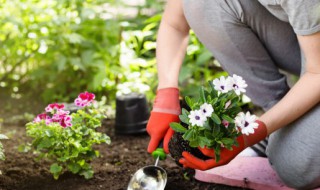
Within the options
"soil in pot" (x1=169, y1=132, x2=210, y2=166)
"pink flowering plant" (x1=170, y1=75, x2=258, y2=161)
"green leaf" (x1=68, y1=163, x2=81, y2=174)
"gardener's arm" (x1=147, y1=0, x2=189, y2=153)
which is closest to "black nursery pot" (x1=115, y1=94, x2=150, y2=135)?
"gardener's arm" (x1=147, y1=0, x2=189, y2=153)

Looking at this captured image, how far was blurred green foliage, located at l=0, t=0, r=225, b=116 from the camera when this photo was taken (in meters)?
3.22

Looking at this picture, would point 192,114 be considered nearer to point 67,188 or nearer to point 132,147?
point 67,188

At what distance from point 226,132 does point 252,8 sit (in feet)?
1.85

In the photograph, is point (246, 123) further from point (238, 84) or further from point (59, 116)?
Result: point (59, 116)

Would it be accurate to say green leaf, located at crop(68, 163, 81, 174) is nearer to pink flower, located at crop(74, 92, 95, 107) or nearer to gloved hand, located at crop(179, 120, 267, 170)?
pink flower, located at crop(74, 92, 95, 107)

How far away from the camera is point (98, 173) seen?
7.37ft

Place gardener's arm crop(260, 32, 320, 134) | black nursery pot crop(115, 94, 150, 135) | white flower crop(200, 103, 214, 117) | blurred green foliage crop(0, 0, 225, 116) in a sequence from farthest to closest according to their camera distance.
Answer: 1. blurred green foliage crop(0, 0, 225, 116)
2. black nursery pot crop(115, 94, 150, 135)
3. gardener's arm crop(260, 32, 320, 134)
4. white flower crop(200, 103, 214, 117)

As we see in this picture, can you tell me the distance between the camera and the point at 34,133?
6.66 feet

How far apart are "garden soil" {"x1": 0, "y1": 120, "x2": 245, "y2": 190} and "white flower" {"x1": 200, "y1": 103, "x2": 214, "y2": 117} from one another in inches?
21.0

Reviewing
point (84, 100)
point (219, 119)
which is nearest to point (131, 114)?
point (84, 100)

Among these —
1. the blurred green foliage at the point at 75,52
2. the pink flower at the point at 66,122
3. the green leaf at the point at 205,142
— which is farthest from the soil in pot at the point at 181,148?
the blurred green foliage at the point at 75,52

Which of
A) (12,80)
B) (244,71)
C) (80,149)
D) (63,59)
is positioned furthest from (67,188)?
(12,80)

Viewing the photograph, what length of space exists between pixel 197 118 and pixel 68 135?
547mm

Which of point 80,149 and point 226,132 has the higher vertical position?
point 226,132
